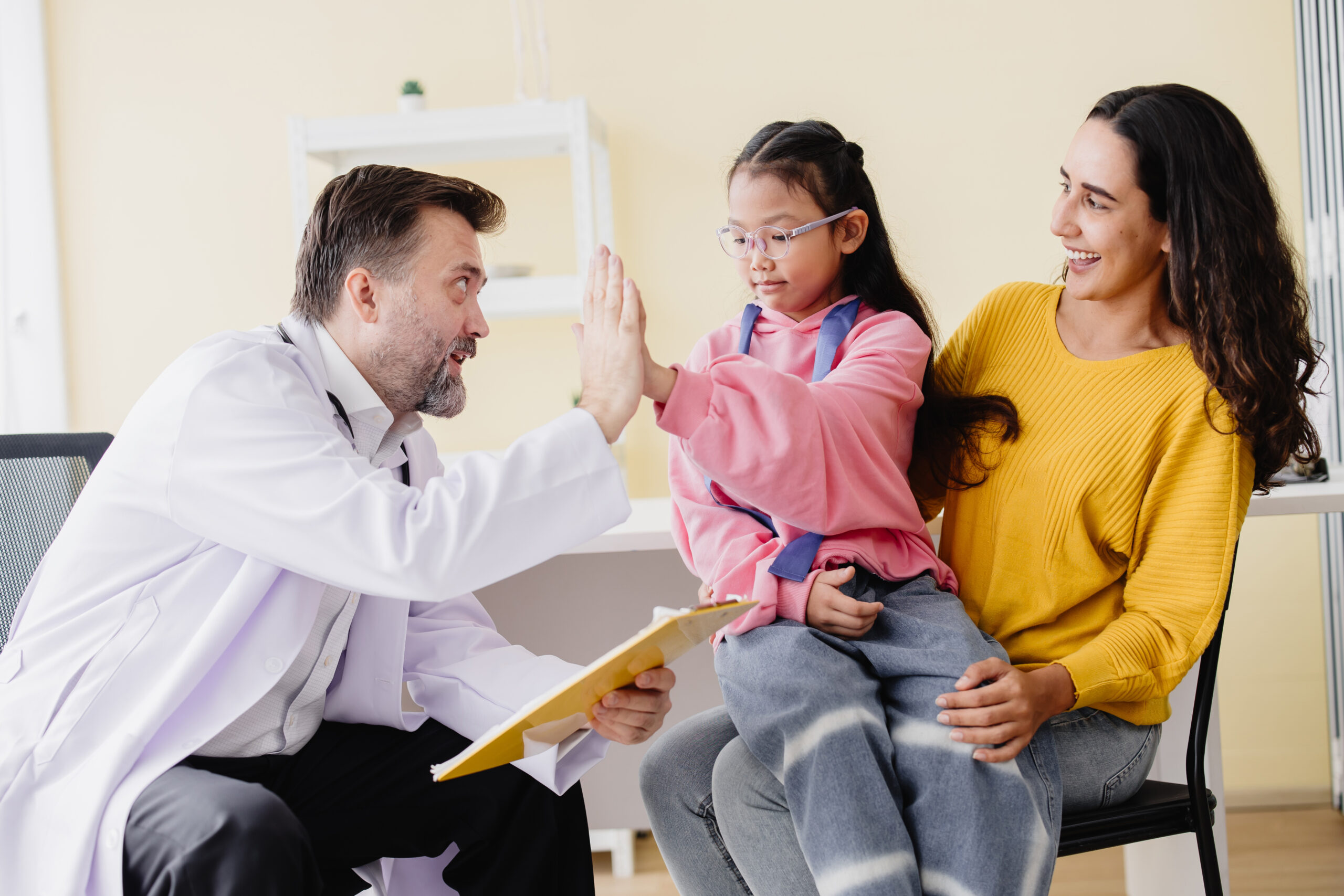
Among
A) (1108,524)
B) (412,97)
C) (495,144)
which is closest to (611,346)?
(1108,524)

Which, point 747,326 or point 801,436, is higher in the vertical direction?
point 747,326

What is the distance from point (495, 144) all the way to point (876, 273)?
6.37ft

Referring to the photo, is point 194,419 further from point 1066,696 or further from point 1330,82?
point 1330,82

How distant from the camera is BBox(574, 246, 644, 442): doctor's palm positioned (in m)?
1.13

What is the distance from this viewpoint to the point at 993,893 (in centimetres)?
101

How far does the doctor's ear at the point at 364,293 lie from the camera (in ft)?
4.53

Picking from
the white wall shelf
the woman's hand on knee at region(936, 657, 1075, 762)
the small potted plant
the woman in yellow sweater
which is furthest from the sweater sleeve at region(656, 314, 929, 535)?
the small potted plant

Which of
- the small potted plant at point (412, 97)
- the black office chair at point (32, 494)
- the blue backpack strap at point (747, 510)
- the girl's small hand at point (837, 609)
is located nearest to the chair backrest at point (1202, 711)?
the girl's small hand at point (837, 609)

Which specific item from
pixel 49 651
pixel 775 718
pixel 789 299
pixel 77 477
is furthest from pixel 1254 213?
pixel 77 477

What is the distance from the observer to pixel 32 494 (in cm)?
146

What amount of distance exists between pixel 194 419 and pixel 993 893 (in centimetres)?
101

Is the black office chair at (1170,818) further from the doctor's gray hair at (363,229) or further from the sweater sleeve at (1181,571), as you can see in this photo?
the doctor's gray hair at (363,229)

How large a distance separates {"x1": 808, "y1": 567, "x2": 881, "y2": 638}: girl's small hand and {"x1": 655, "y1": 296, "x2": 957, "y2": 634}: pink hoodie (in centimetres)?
1

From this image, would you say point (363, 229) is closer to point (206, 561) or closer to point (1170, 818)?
point (206, 561)
